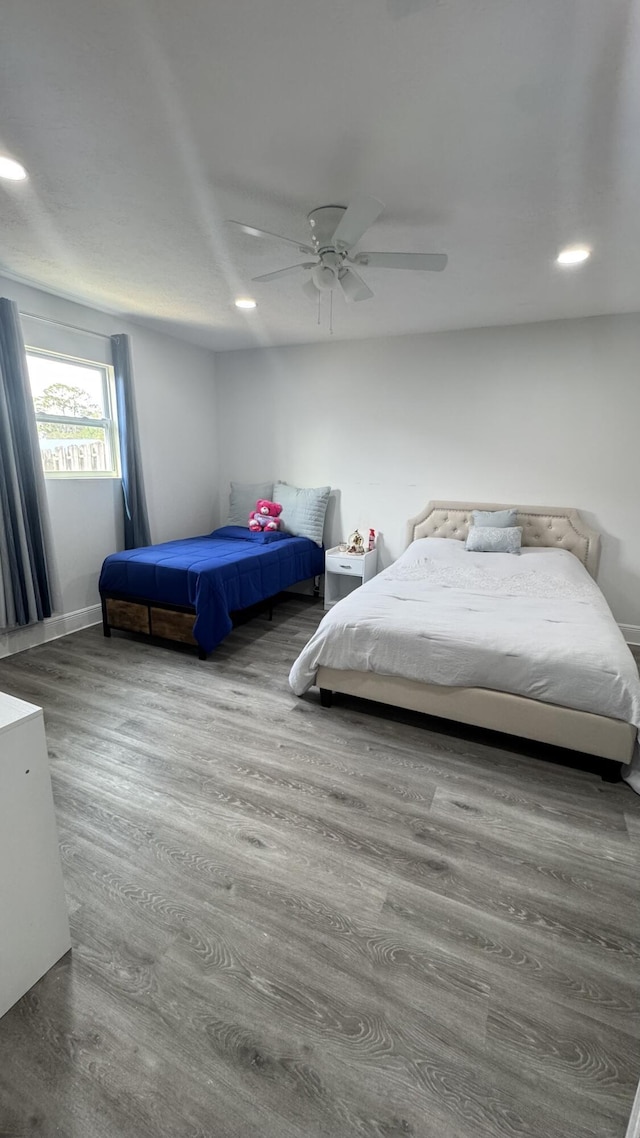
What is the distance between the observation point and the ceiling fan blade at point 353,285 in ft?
7.30

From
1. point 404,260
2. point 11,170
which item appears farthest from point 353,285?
point 11,170

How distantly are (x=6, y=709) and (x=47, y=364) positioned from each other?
10.5 ft

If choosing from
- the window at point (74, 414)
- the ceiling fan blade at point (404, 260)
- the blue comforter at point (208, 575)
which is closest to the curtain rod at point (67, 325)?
the window at point (74, 414)

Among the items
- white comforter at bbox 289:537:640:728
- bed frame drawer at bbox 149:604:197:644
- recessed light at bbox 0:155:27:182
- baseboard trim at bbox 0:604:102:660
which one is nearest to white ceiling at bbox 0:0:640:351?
recessed light at bbox 0:155:27:182

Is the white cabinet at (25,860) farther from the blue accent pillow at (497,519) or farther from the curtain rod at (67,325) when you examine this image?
the blue accent pillow at (497,519)

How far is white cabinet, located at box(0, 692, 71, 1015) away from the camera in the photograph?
3.68 ft

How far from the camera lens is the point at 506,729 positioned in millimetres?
2182

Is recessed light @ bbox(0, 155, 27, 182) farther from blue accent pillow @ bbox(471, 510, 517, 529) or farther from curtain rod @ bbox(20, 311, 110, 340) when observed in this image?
blue accent pillow @ bbox(471, 510, 517, 529)

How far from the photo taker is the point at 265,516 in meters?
4.54

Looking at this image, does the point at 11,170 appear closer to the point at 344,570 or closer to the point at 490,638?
the point at 490,638

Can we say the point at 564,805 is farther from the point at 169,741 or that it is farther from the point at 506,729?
the point at 169,741

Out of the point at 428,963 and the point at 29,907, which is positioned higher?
the point at 29,907

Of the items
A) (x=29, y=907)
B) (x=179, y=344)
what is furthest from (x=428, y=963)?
(x=179, y=344)

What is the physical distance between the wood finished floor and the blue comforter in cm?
97
